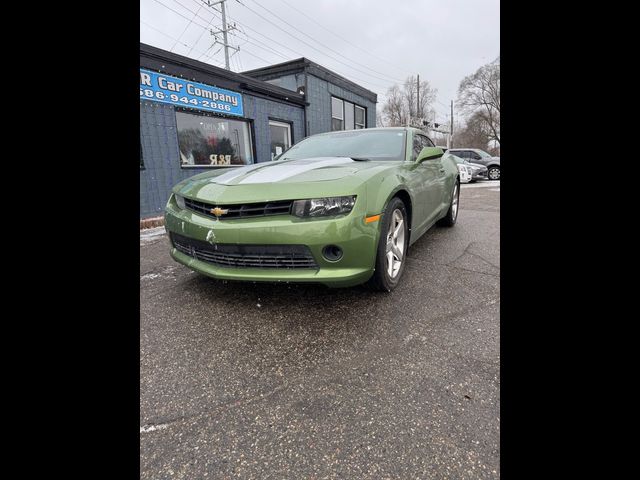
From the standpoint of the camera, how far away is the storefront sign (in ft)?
20.4

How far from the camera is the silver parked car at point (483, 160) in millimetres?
16478

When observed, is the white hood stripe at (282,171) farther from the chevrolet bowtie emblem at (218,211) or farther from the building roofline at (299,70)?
the building roofline at (299,70)

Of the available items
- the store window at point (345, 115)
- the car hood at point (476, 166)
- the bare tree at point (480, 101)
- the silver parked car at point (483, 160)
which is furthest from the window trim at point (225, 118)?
the bare tree at point (480, 101)

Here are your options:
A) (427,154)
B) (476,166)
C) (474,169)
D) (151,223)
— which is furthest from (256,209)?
(476,166)

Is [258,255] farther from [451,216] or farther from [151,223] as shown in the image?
[151,223]

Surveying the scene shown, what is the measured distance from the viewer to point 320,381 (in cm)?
163

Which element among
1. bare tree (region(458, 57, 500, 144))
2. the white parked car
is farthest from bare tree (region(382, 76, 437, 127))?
the white parked car

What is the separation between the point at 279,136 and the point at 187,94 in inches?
130

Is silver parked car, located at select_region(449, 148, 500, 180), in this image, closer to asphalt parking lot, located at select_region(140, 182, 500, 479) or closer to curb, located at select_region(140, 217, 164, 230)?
curb, located at select_region(140, 217, 164, 230)
